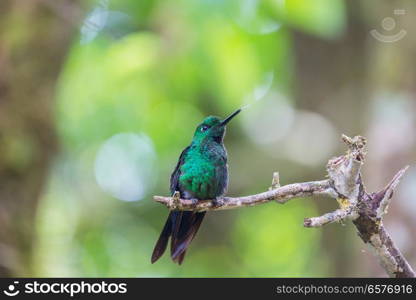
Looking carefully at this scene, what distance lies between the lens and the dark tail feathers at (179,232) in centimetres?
246

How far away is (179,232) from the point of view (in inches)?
105

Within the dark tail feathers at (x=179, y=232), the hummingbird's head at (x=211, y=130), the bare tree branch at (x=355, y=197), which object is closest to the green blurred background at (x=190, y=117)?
the hummingbird's head at (x=211, y=130)

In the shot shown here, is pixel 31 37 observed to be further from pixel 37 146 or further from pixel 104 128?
pixel 104 128

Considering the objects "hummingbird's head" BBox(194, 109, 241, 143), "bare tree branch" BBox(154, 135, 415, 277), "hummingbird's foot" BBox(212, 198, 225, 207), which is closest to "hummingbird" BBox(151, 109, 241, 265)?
"hummingbird's head" BBox(194, 109, 241, 143)

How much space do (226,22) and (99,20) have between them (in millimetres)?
1597

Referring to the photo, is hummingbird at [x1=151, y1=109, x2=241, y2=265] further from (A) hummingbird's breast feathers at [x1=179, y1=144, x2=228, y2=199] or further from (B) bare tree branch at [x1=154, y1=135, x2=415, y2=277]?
(B) bare tree branch at [x1=154, y1=135, x2=415, y2=277]

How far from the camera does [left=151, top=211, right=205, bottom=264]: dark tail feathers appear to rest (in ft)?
8.08

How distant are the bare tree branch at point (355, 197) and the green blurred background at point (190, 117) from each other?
2.66 m

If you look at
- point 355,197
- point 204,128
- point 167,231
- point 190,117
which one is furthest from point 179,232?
point 190,117

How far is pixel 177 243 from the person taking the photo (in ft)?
8.47

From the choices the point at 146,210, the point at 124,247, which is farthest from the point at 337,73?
the point at 124,247

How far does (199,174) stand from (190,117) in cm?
366

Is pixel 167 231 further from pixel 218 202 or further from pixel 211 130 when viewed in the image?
pixel 211 130

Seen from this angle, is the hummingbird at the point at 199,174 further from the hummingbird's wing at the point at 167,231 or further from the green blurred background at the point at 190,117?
the green blurred background at the point at 190,117
